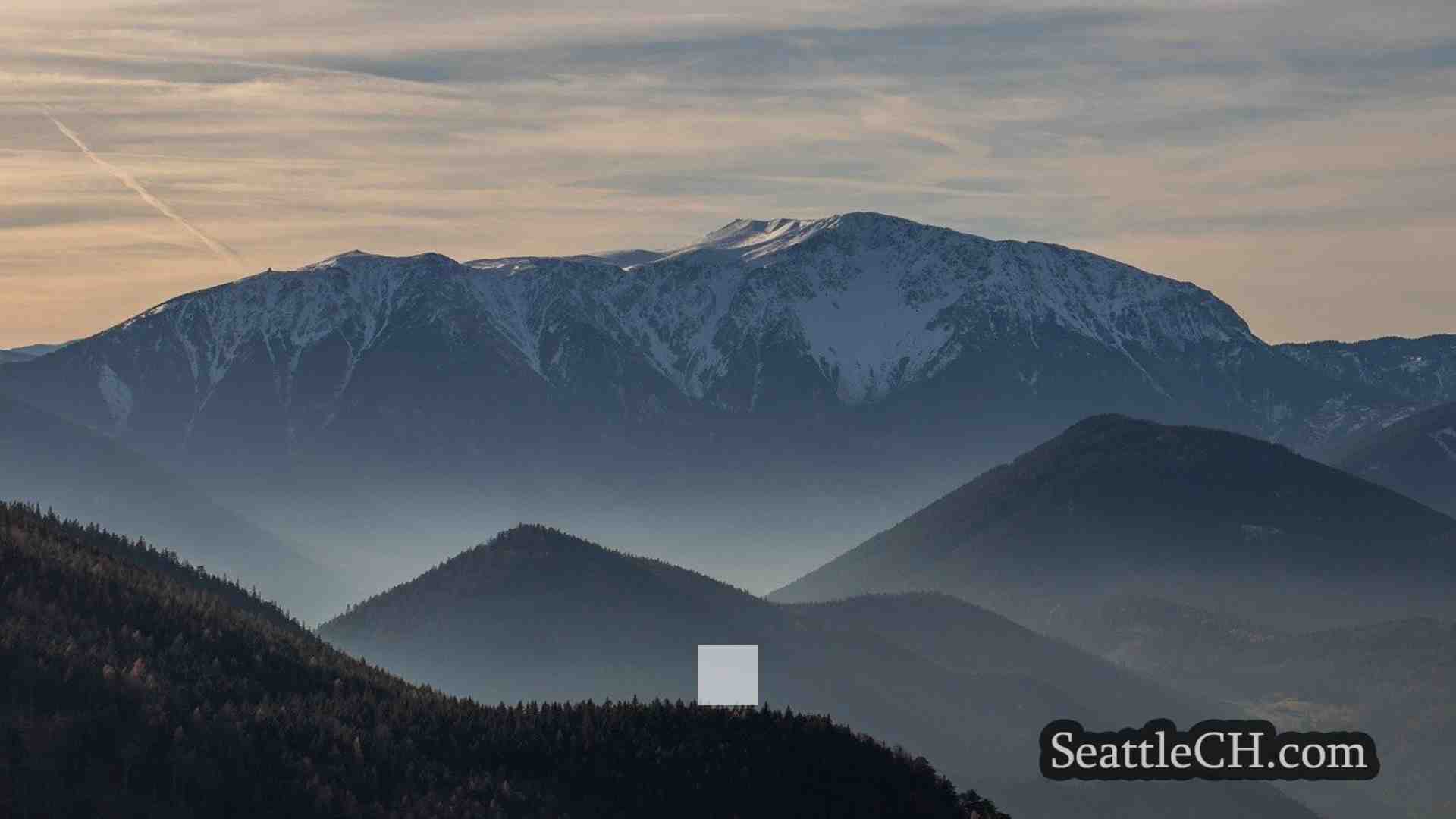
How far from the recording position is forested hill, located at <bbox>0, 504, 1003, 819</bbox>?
401ft

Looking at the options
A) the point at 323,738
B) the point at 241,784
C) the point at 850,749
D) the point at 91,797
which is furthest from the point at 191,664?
the point at 850,749

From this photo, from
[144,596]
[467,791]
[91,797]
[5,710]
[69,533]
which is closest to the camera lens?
[91,797]

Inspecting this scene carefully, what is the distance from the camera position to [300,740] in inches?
5433

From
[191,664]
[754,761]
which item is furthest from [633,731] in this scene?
[191,664]

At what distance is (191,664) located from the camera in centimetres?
14812

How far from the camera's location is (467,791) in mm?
136750

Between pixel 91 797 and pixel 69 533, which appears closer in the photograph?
pixel 91 797

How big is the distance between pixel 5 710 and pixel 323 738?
71.6ft

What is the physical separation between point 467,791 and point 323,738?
9513 mm

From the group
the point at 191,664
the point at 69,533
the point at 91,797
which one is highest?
the point at 69,533

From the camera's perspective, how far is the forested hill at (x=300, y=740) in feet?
401

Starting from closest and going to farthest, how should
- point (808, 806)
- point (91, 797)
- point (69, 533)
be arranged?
1. point (91, 797)
2. point (808, 806)
3. point (69, 533)

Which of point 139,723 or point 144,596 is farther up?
point 144,596

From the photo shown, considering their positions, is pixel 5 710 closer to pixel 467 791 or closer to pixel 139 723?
pixel 139 723
